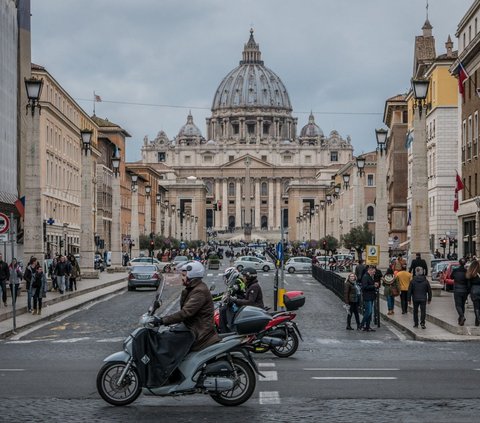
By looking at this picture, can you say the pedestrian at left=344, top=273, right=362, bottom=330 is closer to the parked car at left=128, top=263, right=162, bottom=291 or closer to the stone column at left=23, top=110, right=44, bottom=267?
the stone column at left=23, top=110, right=44, bottom=267

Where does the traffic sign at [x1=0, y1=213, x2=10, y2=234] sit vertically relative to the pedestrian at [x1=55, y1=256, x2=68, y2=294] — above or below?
above

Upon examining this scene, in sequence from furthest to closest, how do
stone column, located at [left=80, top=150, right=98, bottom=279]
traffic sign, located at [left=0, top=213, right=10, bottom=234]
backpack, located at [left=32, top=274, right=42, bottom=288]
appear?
stone column, located at [left=80, top=150, right=98, bottom=279], backpack, located at [left=32, top=274, right=42, bottom=288], traffic sign, located at [left=0, top=213, right=10, bottom=234]

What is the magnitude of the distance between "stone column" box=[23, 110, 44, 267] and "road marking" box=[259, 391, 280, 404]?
2556 centimetres

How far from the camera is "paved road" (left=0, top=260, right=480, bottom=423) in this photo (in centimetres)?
1275

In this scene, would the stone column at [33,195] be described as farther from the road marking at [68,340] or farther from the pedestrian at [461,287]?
the pedestrian at [461,287]

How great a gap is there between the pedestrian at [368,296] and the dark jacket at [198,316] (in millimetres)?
13640

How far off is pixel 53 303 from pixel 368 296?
535 inches

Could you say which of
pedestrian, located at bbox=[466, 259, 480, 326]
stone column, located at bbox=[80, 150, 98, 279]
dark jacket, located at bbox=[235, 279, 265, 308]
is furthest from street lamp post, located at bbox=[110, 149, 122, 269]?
dark jacket, located at bbox=[235, 279, 265, 308]

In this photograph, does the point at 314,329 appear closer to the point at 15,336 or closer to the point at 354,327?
the point at 354,327

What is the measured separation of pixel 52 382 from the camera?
623 inches

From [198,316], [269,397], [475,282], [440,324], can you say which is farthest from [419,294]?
[198,316]

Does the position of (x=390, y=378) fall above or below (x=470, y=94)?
below

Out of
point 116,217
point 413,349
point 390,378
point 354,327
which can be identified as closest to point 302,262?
point 116,217

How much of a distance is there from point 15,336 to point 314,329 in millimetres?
6672
